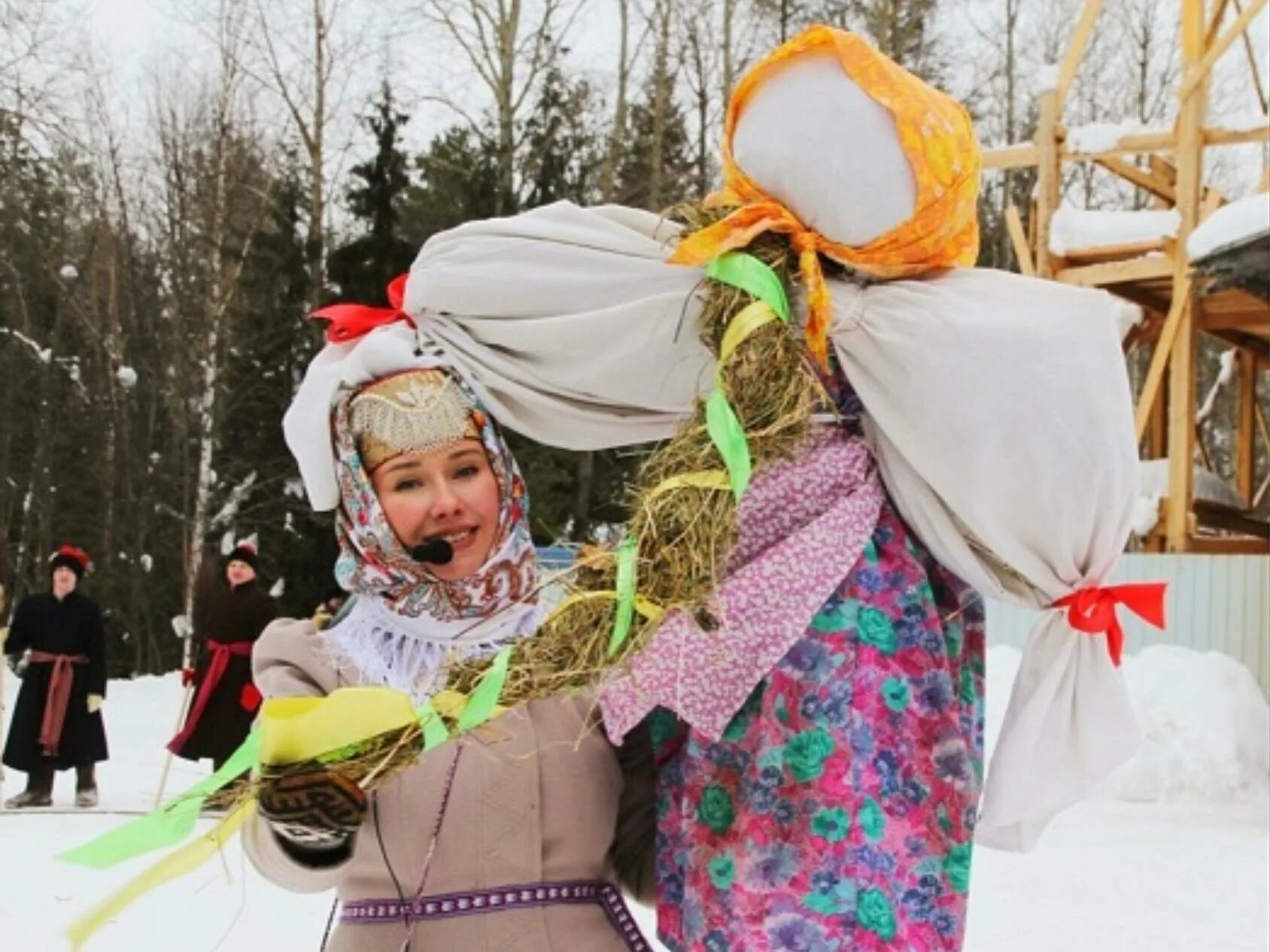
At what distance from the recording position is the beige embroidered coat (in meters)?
2.10

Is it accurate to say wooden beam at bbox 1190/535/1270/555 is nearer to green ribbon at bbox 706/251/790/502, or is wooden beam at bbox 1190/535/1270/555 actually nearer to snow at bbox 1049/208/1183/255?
snow at bbox 1049/208/1183/255

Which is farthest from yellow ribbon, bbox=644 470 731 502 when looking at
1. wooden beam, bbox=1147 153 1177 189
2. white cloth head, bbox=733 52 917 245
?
wooden beam, bbox=1147 153 1177 189

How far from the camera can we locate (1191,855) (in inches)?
294

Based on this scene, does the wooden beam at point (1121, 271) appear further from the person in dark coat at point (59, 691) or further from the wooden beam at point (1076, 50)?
the person in dark coat at point (59, 691)

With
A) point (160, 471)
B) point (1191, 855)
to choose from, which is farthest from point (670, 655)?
point (160, 471)

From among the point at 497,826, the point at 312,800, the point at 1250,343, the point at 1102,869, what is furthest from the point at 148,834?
the point at 1250,343

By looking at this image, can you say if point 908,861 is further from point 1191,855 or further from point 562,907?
point 1191,855

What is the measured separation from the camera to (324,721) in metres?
1.63

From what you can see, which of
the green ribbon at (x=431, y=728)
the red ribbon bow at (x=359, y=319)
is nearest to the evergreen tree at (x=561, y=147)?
the red ribbon bow at (x=359, y=319)

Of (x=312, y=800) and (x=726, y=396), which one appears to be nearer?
(x=312, y=800)

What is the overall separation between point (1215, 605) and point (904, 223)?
371 inches

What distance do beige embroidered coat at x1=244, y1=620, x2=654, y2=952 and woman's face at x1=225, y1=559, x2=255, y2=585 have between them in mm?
7293

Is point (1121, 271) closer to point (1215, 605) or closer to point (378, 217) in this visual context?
point (1215, 605)

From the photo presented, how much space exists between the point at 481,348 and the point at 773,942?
0.87 metres
